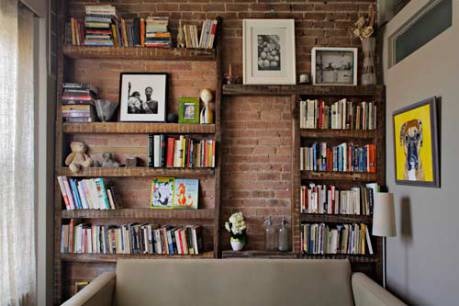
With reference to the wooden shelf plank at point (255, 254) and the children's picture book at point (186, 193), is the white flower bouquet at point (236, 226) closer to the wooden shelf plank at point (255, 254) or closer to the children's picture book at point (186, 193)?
the wooden shelf plank at point (255, 254)

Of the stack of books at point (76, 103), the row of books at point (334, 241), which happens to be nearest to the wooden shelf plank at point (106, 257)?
the row of books at point (334, 241)

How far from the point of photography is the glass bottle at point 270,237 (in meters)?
3.14

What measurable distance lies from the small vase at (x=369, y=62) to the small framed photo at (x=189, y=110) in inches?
56.3

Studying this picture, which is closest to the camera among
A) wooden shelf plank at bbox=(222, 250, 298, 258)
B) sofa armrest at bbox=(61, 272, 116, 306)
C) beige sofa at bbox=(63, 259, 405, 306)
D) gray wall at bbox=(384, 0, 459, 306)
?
gray wall at bbox=(384, 0, 459, 306)

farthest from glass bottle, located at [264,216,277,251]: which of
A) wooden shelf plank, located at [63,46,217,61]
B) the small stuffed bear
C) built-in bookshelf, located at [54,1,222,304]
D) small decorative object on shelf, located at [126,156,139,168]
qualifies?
the small stuffed bear

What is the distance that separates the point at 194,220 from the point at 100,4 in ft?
6.60

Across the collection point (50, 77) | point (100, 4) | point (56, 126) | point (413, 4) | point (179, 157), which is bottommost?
point (179, 157)

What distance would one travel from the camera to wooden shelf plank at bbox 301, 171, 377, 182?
3.06 m

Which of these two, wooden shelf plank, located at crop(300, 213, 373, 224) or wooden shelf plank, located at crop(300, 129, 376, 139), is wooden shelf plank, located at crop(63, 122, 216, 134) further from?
wooden shelf plank, located at crop(300, 213, 373, 224)

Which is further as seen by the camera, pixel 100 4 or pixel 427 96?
pixel 100 4

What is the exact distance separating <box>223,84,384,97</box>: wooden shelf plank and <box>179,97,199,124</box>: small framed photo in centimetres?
28

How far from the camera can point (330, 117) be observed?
3.09m

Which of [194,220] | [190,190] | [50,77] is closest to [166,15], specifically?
[50,77]

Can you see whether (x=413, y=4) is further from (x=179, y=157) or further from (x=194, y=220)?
(x=194, y=220)
